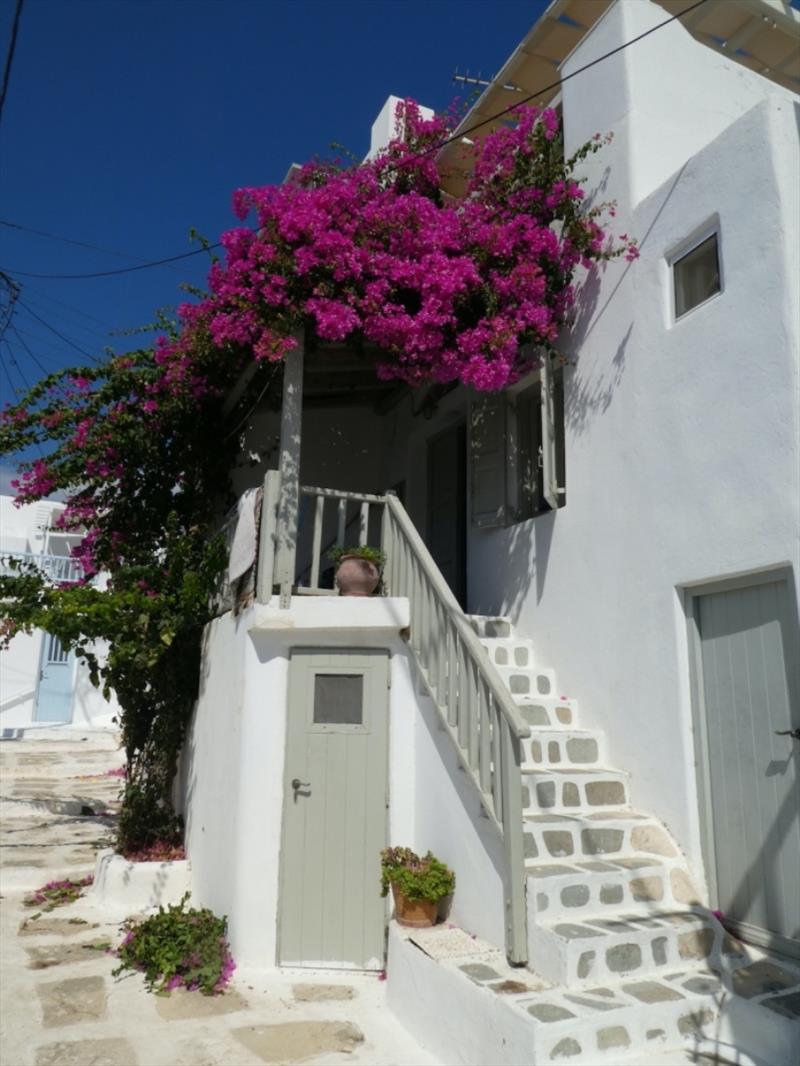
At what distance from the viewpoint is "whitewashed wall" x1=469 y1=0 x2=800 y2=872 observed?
4.71 meters

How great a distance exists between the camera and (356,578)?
6.09 metres

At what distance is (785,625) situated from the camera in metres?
4.43

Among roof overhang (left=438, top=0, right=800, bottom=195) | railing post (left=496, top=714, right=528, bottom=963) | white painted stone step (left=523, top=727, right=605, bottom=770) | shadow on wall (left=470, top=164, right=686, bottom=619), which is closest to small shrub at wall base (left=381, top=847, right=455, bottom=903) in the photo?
railing post (left=496, top=714, right=528, bottom=963)

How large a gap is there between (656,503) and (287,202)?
3.75 metres

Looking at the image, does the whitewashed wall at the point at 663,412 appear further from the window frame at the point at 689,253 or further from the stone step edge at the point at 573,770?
the stone step edge at the point at 573,770

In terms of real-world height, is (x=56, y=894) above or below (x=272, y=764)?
below

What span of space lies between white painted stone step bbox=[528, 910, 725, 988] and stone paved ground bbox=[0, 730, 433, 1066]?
3.05ft

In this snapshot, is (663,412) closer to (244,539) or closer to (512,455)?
(512,455)

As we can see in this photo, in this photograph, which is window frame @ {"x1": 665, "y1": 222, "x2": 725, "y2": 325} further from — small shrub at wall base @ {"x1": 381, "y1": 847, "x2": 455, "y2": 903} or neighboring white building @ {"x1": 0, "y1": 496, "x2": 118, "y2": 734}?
neighboring white building @ {"x1": 0, "y1": 496, "x2": 118, "y2": 734}

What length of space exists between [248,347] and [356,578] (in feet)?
7.88

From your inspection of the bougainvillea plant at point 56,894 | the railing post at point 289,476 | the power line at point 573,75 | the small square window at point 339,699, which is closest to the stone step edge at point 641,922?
the small square window at point 339,699

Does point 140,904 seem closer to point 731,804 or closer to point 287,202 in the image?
point 731,804

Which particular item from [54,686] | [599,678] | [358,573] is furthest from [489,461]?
[54,686]

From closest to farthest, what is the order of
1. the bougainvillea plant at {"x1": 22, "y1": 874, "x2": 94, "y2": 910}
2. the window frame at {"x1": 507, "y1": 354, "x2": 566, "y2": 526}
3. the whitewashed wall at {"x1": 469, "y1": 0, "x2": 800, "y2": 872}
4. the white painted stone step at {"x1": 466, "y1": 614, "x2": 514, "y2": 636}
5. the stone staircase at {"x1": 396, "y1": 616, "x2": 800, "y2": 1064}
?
the stone staircase at {"x1": 396, "y1": 616, "x2": 800, "y2": 1064} → the whitewashed wall at {"x1": 469, "y1": 0, "x2": 800, "y2": 872} → the window frame at {"x1": 507, "y1": 354, "x2": 566, "y2": 526} → the white painted stone step at {"x1": 466, "y1": 614, "x2": 514, "y2": 636} → the bougainvillea plant at {"x1": 22, "y1": 874, "x2": 94, "y2": 910}
